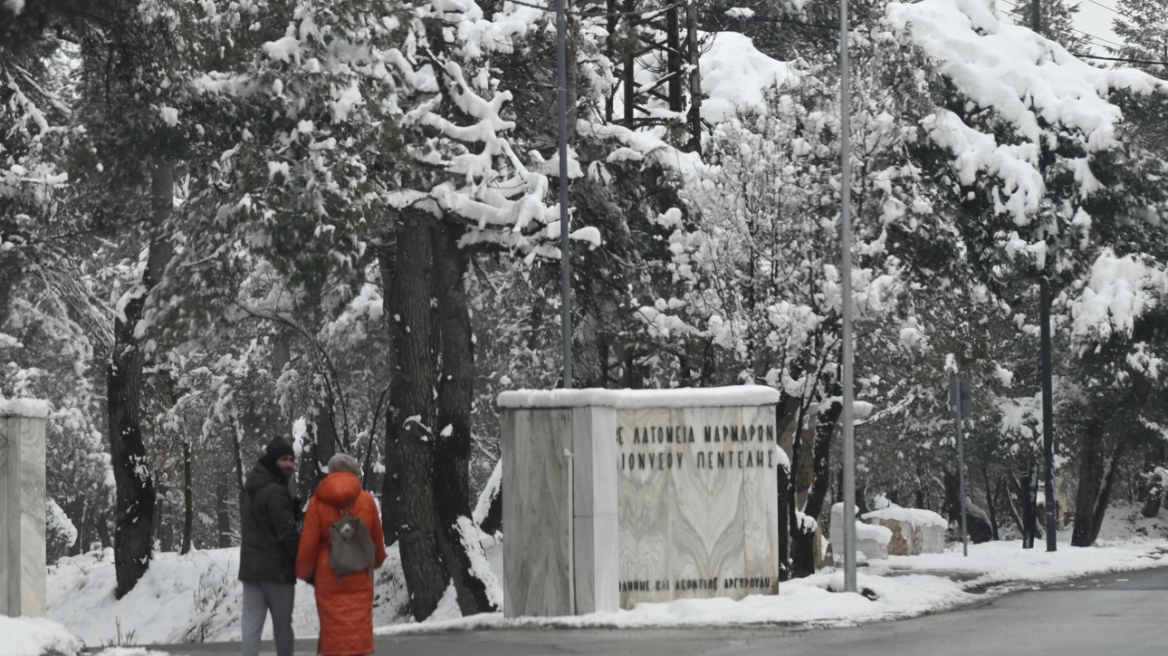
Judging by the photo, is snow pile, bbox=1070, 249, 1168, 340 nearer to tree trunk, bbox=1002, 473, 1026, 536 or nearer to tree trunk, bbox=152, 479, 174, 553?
tree trunk, bbox=1002, 473, 1026, 536

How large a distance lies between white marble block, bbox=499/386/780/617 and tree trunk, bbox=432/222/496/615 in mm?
7257

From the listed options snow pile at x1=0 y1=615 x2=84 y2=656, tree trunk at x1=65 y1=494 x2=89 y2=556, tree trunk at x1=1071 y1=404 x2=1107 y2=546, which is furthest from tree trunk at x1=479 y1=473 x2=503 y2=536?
tree trunk at x1=65 y1=494 x2=89 y2=556

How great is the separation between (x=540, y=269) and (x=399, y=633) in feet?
31.2

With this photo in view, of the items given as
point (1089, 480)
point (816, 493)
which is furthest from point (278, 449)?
point (1089, 480)

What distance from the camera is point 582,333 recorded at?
25.6 meters

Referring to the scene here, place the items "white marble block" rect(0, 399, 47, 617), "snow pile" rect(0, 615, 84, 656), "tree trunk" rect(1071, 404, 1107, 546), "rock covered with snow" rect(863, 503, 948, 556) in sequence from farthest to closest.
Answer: "tree trunk" rect(1071, 404, 1107, 546) → "rock covered with snow" rect(863, 503, 948, 556) → "white marble block" rect(0, 399, 47, 617) → "snow pile" rect(0, 615, 84, 656)

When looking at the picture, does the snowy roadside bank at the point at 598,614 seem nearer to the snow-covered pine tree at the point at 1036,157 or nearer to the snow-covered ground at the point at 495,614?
the snow-covered ground at the point at 495,614

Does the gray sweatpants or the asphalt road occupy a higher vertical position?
the gray sweatpants

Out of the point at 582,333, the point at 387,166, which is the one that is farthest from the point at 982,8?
the point at 387,166

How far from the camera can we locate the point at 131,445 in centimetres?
2773

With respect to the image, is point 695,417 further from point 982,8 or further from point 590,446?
point 982,8

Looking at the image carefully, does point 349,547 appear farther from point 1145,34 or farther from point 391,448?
point 1145,34

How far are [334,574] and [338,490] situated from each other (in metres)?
0.52

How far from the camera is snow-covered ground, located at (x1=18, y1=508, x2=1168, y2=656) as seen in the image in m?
16.4
